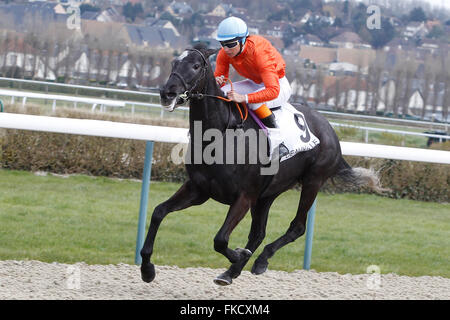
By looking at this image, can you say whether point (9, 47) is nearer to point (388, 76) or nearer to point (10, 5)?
point (10, 5)

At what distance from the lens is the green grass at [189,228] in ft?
17.4

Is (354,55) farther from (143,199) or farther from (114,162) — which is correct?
(143,199)

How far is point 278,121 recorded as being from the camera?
429cm

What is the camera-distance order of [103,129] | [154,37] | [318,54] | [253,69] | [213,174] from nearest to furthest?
[213,174]
[253,69]
[103,129]
[154,37]
[318,54]

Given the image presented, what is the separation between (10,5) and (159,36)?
11.1m

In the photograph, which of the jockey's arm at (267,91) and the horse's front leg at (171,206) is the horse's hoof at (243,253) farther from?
the jockey's arm at (267,91)

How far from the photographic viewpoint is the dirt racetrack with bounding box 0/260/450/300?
3.95 meters

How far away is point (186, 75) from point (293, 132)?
0.94 metres

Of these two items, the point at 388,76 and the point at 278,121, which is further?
the point at 388,76

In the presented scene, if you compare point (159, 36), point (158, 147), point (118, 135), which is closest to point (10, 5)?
point (159, 36)

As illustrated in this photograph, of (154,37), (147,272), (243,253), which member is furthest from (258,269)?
(154,37)

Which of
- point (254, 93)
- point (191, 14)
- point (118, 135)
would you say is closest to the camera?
point (254, 93)

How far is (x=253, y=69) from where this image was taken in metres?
4.20

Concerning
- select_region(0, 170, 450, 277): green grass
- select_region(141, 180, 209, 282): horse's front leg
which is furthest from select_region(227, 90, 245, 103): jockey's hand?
select_region(0, 170, 450, 277): green grass
